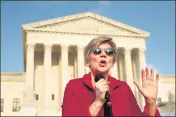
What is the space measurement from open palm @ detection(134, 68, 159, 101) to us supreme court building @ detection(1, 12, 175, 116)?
39.6 meters

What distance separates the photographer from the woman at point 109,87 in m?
3.07

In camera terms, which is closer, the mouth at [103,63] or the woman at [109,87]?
the woman at [109,87]

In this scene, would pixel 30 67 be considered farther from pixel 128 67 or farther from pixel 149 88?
pixel 149 88

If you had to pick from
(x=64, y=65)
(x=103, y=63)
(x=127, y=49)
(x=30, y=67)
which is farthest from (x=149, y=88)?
(x=127, y=49)

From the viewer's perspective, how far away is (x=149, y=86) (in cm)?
311

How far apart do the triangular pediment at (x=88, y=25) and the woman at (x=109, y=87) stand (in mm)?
42754

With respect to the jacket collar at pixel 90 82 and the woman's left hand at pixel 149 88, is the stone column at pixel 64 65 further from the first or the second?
the woman's left hand at pixel 149 88

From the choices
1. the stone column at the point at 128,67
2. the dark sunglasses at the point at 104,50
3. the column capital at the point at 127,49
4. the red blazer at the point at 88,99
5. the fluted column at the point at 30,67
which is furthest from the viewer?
the column capital at the point at 127,49

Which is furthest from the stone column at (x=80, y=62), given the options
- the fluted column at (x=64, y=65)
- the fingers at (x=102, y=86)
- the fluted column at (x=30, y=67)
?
the fingers at (x=102, y=86)

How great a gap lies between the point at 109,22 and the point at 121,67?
8214mm

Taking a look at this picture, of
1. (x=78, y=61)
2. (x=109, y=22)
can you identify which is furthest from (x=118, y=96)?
(x=109, y=22)

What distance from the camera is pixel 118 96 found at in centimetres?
336

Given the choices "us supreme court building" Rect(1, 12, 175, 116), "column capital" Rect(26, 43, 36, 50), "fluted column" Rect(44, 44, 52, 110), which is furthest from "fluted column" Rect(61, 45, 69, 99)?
"column capital" Rect(26, 43, 36, 50)

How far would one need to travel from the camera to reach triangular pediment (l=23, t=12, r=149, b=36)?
46.1m
